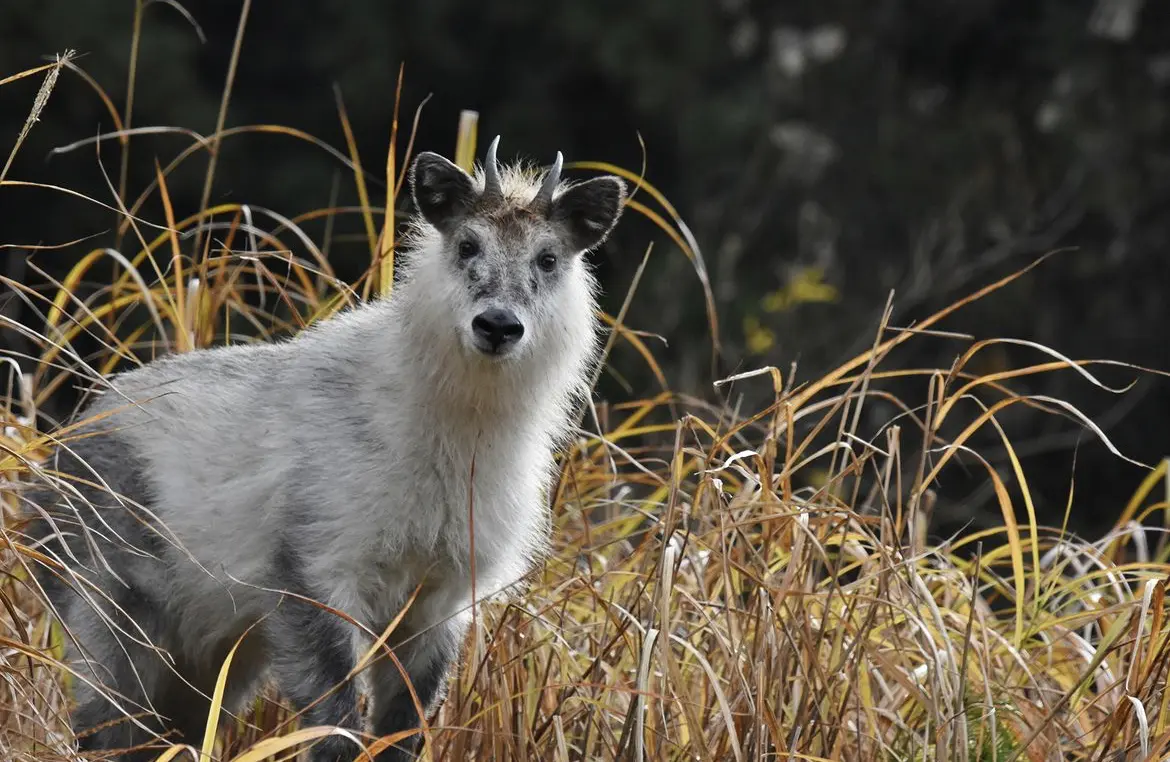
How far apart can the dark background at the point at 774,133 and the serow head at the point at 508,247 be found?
893cm

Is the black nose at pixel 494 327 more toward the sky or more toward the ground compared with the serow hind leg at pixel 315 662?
more toward the sky

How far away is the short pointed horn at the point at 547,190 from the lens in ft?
16.3

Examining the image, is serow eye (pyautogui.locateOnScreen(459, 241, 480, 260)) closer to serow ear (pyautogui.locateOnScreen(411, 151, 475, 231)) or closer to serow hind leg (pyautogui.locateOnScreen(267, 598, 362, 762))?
serow ear (pyautogui.locateOnScreen(411, 151, 475, 231))

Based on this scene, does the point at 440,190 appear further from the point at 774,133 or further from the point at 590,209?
the point at 774,133

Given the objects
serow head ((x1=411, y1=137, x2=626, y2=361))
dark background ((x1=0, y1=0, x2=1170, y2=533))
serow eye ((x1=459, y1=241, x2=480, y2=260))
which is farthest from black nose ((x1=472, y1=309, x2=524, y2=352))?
dark background ((x1=0, y1=0, x2=1170, y2=533))

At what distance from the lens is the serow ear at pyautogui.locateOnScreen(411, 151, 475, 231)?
4.90 meters

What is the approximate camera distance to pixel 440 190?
195 inches

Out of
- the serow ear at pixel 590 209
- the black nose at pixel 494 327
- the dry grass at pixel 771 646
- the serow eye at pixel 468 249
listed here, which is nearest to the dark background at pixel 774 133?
the serow ear at pixel 590 209

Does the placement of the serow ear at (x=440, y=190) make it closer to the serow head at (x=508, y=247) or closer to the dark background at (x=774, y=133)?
the serow head at (x=508, y=247)

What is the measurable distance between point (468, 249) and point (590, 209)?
1.38 feet

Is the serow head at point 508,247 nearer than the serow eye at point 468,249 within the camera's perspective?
Yes

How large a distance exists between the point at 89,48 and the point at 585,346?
33.4ft

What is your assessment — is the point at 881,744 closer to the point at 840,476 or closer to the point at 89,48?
the point at 840,476

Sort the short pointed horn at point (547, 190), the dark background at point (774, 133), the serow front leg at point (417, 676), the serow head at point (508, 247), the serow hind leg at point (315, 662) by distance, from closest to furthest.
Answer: the serow hind leg at point (315, 662) → the serow head at point (508, 247) → the serow front leg at point (417, 676) → the short pointed horn at point (547, 190) → the dark background at point (774, 133)
